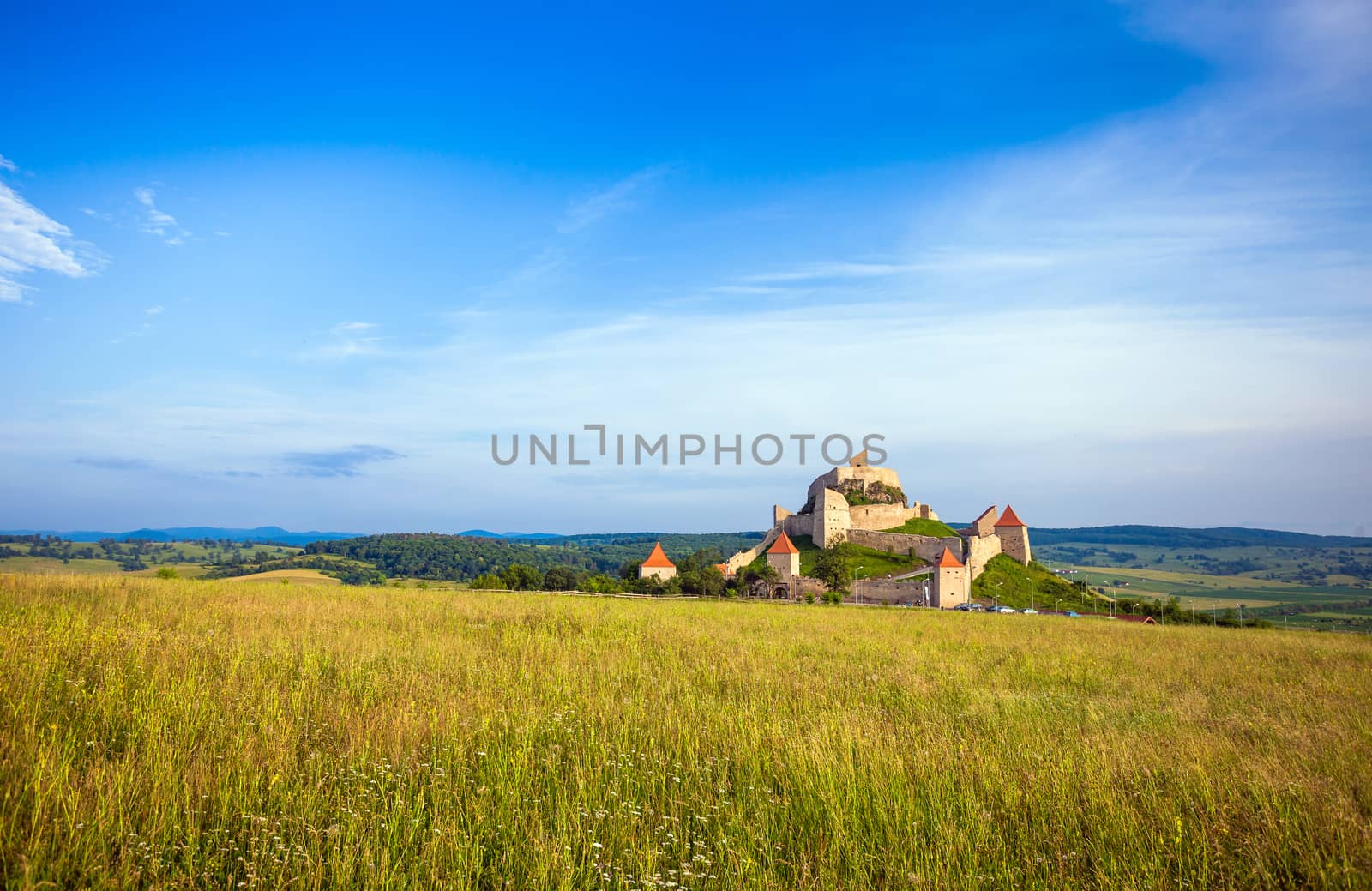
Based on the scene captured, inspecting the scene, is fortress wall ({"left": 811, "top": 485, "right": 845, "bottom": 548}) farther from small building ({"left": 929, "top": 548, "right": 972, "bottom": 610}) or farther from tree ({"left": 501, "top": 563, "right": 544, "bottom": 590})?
tree ({"left": 501, "top": 563, "right": 544, "bottom": 590})

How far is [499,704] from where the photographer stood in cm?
629

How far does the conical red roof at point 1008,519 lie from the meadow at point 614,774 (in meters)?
73.0

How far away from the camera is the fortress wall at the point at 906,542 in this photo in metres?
67.2

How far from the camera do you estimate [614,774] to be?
488 cm

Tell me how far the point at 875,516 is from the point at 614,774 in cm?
7852

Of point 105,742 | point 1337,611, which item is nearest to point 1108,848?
point 105,742

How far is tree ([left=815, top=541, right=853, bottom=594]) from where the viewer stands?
61000mm

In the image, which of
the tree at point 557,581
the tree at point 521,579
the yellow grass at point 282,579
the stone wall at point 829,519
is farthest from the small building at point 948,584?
the yellow grass at point 282,579

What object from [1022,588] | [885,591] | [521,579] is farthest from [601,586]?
[1022,588]

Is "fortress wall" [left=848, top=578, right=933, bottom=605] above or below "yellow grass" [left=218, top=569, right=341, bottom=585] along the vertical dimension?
below

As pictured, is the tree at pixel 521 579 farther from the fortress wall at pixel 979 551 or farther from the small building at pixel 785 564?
the fortress wall at pixel 979 551

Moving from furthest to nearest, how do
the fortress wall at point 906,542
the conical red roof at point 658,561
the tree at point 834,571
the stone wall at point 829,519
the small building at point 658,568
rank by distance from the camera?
1. the stone wall at point 829,519
2. the conical red roof at point 658,561
3. the small building at point 658,568
4. the fortress wall at point 906,542
5. the tree at point 834,571

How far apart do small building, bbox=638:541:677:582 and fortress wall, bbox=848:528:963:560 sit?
70.0 ft

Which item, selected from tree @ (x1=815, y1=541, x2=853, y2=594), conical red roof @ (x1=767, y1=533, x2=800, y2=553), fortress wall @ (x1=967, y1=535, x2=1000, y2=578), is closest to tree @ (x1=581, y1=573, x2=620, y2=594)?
conical red roof @ (x1=767, y1=533, x2=800, y2=553)
